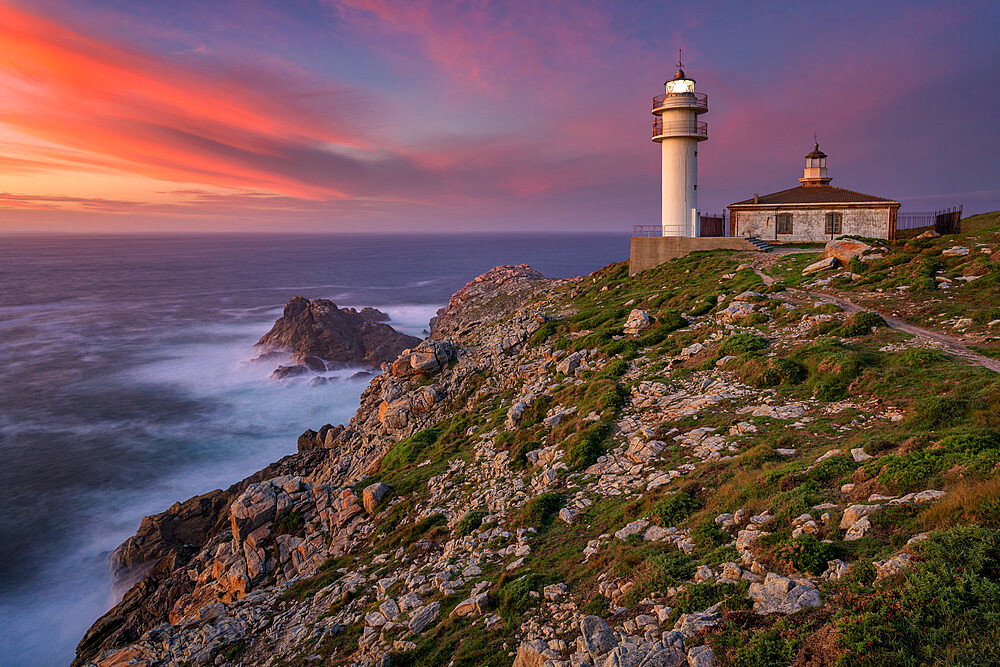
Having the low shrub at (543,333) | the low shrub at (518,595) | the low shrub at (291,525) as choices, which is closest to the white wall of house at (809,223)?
the low shrub at (543,333)

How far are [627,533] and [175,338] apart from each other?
85578 mm

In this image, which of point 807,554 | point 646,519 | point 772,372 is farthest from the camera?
point 772,372

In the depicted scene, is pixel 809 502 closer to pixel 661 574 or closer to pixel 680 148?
pixel 661 574

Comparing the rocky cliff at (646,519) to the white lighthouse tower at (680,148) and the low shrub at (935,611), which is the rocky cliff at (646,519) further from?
the white lighthouse tower at (680,148)

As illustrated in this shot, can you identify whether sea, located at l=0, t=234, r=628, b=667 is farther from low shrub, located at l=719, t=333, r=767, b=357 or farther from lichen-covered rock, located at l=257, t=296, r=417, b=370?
low shrub, located at l=719, t=333, r=767, b=357

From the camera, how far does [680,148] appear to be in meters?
38.1

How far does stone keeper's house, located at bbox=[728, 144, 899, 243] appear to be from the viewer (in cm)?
3609

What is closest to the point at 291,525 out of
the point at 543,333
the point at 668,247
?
the point at 543,333

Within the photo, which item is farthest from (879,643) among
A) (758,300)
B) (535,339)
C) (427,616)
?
(535,339)

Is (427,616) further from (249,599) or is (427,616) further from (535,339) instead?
(535,339)

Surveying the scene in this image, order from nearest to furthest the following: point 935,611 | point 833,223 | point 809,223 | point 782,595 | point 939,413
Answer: point 935,611, point 782,595, point 939,413, point 833,223, point 809,223

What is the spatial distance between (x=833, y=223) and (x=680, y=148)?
12.4 metres

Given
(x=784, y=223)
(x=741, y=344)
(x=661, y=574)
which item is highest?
(x=784, y=223)

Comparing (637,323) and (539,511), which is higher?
(637,323)
